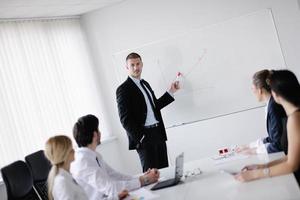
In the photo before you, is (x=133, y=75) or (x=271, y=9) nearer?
(x=133, y=75)

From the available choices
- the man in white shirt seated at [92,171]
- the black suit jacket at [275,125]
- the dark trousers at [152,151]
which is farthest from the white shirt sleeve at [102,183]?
the dark trousers at [152,151]

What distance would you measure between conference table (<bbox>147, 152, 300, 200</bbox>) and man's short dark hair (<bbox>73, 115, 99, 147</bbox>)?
0.57m

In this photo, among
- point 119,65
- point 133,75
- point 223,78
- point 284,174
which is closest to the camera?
point 284,174

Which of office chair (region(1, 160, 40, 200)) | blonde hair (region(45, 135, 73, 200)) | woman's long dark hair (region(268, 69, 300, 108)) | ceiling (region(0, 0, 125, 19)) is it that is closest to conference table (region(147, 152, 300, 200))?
woman's long dark hair (region(268, 69, 300, 108))

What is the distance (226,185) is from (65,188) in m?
0.98

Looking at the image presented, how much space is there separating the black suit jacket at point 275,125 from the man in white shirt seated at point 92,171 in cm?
89

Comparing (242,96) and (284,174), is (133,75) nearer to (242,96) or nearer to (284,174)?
(242,96)

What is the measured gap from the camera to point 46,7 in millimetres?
5004

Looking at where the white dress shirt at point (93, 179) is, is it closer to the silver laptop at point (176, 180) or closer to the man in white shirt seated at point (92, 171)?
the man in white shirt seated at point (92, 171)

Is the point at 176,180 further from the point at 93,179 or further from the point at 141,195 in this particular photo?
the point at 93,179

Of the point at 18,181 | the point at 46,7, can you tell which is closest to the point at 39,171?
the point at 18,181

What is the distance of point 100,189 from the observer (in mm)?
2871

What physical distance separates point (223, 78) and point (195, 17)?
859mm

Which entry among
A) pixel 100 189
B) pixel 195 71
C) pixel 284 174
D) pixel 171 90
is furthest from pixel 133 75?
pixel 284 174
